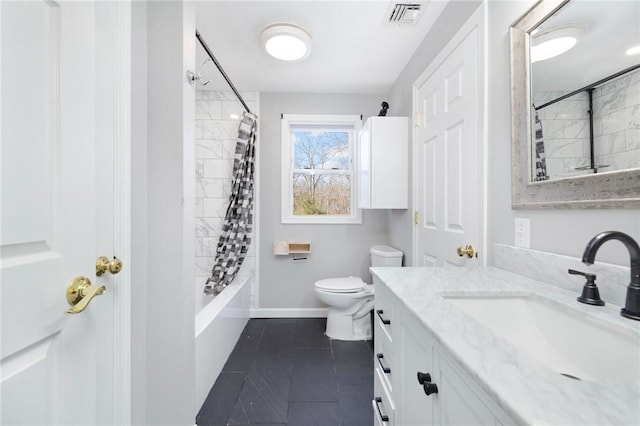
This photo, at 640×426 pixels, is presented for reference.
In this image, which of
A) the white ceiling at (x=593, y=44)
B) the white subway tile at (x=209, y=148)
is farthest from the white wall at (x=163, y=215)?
the white subway tile at (x=209, y=148)

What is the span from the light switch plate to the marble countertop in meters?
0.23

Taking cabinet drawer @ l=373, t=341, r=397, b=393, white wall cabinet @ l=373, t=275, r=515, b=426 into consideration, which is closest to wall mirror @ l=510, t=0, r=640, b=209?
white wall cabinet @ l=373, t=275, r=515, b=426

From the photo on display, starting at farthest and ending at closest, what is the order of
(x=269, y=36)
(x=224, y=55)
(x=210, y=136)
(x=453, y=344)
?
1. (x=210, y=136)
2. (x=224, y=55)
3. (x=269, y=36)
4. (x=453, y=344)

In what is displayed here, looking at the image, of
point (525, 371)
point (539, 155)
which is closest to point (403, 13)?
point (539, 155)

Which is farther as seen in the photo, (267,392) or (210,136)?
(210,136)

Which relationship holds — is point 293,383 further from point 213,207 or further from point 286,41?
point 286,41

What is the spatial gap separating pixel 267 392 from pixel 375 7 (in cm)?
244

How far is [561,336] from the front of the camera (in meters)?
0.68

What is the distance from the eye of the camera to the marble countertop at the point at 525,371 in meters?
0.33

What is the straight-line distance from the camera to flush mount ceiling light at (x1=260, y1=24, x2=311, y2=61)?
65.1 inches

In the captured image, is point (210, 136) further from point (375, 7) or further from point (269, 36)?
point (375, 7)

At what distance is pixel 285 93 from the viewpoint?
8.75ft

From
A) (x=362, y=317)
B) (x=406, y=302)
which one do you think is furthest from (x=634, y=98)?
(x=362, y=317)

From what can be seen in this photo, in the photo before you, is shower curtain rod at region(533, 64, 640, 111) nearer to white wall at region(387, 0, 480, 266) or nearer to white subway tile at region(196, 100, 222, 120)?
white wall at region(387, 0, 480, 266)
